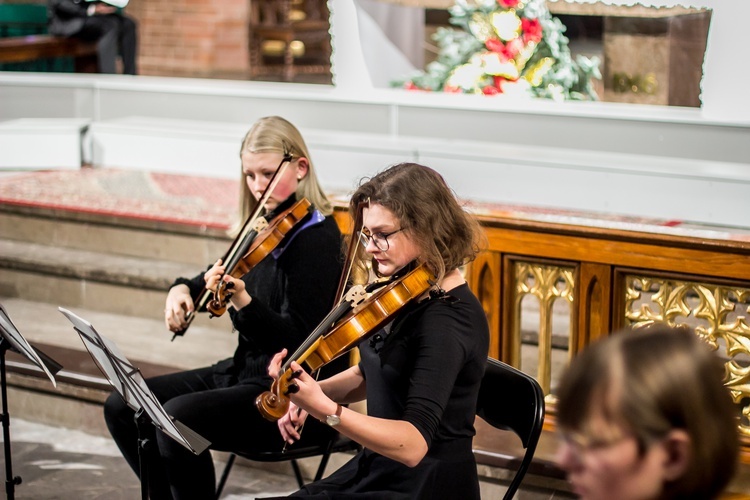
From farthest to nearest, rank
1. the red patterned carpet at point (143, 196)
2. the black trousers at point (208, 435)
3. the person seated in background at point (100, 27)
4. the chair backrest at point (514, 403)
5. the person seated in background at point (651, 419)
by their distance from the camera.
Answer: the person seated in background at point (100, 27) → the red patterned carpet at point (143, 196) → the black trousers at point (208, 435) → the chair backrest at point (514, 403) → the person seated in background at point (651, 419)

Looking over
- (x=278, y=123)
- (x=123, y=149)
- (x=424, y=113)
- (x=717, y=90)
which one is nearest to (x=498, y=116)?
(x=424, y=113)

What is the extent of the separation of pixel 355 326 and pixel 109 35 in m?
6.64

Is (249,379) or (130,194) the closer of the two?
(249,379)

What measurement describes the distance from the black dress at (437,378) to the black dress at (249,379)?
564mm

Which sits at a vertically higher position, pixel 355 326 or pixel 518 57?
pixel 518 57

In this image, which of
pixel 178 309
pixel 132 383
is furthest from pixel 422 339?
pixel 178 309

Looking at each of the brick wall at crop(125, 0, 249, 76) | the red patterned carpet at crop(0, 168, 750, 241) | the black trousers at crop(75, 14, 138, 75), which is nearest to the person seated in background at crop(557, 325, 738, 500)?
the red patterned carpet at crop(0, 168, 750, 241)

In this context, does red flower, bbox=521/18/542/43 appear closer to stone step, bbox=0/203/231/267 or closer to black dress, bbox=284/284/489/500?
stone step, bbox=0/203/231/267

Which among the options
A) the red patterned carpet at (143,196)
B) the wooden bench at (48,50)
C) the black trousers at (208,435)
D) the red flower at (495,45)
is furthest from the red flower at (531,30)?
the wooden bench at (48,50)

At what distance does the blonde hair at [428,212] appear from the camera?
2.29 meters

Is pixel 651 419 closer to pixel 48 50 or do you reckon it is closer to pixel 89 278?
pixel 89 278

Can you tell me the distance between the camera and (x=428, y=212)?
2.30m

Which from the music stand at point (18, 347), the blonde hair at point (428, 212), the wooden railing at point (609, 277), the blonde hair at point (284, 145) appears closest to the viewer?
the blonde hair at point (428, 212)

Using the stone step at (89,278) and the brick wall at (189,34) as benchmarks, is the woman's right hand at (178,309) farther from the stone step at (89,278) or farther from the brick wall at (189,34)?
the brick wall at (189,34)
